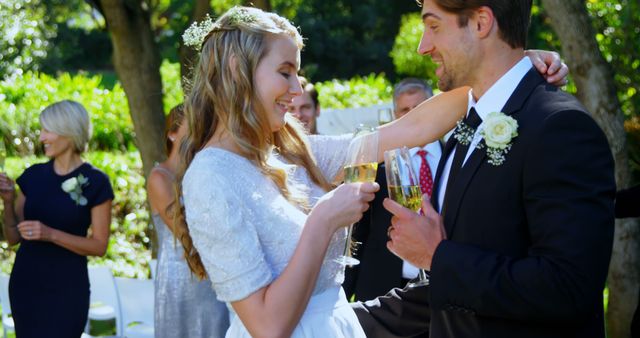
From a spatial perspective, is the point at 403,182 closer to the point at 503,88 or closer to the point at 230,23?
the point at 503,88

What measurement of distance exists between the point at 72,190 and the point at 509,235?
3.95m

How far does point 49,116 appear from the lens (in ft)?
20.0

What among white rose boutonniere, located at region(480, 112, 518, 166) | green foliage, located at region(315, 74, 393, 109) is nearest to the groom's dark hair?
white rose boutonniere, located at region(480, 112, 518, 166)

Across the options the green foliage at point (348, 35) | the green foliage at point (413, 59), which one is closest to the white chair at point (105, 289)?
the green foliage at point (413, 59)

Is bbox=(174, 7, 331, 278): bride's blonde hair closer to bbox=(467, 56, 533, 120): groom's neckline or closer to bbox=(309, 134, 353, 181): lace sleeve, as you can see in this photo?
bbox=(309, 134, 353, 181): lace sleeve

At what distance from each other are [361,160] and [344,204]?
0.23 meters

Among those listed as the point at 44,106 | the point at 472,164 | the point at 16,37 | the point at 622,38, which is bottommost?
the point at 44,106

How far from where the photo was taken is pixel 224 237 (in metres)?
2.78

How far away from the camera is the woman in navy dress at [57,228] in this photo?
19.1 feet

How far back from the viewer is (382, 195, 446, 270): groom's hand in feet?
9.08

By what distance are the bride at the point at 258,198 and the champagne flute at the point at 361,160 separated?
0.31ft

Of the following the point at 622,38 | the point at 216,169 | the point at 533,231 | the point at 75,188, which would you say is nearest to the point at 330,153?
the point at 216,169

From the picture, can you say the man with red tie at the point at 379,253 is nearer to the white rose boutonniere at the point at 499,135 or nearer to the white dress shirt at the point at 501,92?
the white dress shirt at the point at 501,92

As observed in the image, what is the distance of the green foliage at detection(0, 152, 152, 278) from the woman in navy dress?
299 centimetres
